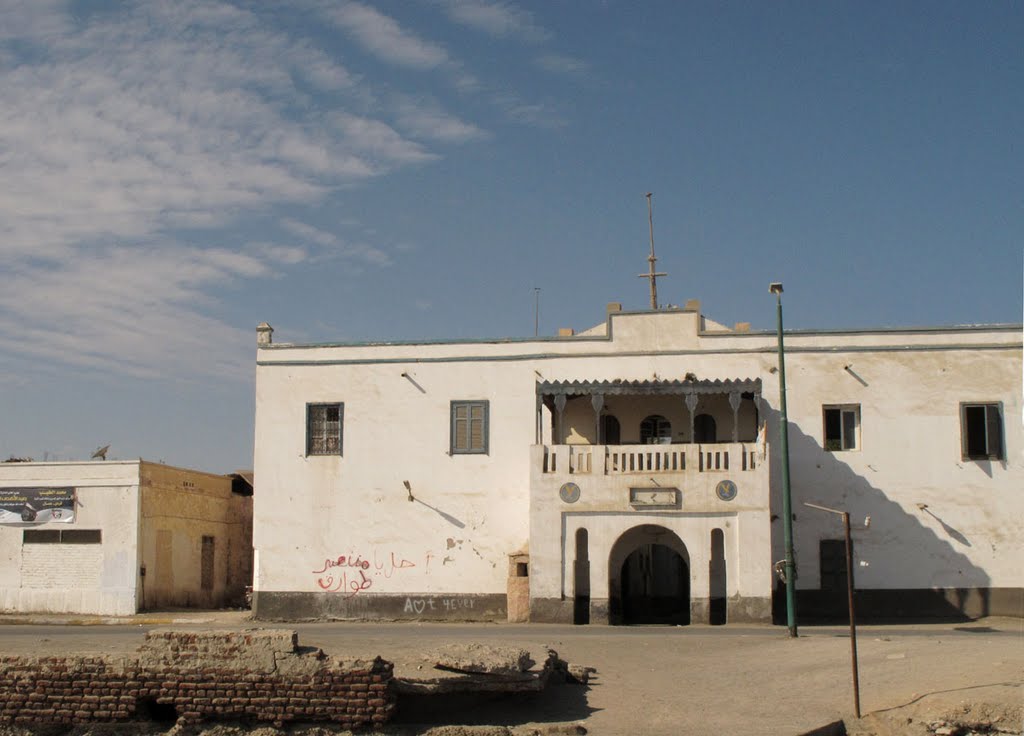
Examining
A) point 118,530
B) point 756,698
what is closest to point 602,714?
point 756,698

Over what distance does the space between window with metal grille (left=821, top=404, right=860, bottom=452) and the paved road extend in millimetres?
7068

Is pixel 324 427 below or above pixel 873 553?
above

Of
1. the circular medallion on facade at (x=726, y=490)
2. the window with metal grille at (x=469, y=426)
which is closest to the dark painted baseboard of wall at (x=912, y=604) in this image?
the circular medallion on facade at (x=726, y=490)

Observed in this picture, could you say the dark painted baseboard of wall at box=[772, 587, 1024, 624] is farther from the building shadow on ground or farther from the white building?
the building shadow on ground

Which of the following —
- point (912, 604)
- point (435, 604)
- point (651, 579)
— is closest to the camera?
point (912, 604)

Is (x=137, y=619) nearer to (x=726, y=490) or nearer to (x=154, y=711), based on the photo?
(x=154, y=711)

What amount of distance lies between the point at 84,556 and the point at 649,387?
17.6 meters

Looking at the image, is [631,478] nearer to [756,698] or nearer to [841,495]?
[841,495]

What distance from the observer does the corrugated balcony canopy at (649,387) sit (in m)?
29.7

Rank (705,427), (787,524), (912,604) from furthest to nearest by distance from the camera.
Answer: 1. (705,427)
2. (912,604)
3. (787,524)

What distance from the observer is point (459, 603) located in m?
31.5

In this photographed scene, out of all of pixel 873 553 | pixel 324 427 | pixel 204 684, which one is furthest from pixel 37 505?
pixel 873 553

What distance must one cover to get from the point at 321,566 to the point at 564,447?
7854 millimetres

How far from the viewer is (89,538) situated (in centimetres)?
3512
